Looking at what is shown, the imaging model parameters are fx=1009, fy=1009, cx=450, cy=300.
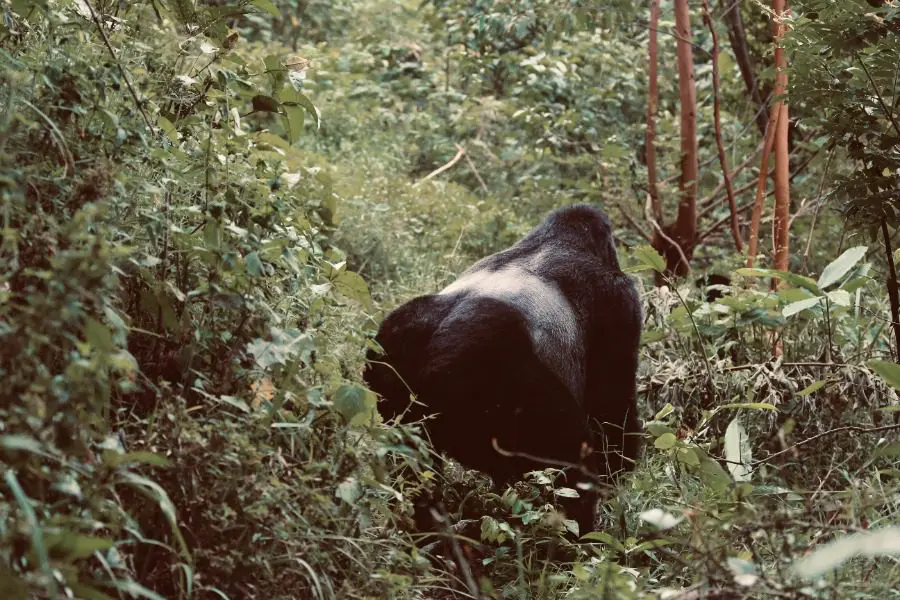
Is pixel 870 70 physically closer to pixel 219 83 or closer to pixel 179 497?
pixel 219 83

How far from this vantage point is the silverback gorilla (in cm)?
346

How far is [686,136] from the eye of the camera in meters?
6.28

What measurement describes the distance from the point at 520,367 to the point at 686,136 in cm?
328

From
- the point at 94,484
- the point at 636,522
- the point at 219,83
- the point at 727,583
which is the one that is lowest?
the point at 636,522

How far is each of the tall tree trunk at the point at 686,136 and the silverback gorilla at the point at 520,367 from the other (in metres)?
1.95

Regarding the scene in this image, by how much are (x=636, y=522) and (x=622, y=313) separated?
891 millimetres

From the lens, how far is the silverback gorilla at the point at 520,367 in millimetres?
3465

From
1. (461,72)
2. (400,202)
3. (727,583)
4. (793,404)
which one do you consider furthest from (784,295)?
(461,72)

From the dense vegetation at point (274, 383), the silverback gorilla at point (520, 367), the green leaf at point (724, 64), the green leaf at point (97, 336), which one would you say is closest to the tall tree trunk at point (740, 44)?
the green leaf at point (724, 64)

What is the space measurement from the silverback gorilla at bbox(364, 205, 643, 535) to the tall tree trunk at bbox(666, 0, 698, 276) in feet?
6.39

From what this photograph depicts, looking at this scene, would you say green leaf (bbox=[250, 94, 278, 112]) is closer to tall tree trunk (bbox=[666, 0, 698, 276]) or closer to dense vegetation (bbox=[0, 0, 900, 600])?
dense vegetation (bbox=[0, 0, 900, 600])

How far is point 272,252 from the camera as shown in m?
2.89

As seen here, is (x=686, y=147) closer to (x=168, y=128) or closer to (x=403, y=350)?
(x=403, y=350)

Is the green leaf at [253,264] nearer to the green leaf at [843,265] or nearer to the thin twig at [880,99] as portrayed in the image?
the thin twig at [880,99]
